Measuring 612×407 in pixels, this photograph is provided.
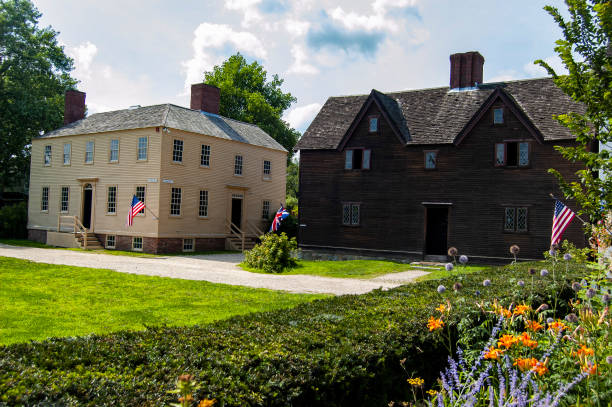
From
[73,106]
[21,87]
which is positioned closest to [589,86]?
[73,106]

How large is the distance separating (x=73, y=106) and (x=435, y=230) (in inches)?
1077

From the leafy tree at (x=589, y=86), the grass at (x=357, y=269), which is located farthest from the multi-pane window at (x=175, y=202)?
the leafy tree at (x=589, y=86)

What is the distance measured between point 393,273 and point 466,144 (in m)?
7.91

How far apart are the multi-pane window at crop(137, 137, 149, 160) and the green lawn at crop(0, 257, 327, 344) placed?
1334cm

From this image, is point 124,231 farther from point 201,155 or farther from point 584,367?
point 584,367

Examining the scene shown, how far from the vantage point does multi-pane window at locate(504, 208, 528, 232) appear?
23125 mm

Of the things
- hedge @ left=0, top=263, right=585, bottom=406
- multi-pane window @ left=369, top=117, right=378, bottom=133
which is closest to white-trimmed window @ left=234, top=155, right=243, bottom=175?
multi-pane window @ left=369, top=117, right=378, bottom=133

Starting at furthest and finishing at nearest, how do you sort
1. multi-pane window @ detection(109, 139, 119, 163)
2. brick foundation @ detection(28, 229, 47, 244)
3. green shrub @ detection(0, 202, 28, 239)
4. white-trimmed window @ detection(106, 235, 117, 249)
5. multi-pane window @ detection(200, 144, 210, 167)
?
green shrub @ detection(0, 202, 28, 239) → brick foundation @ detection(28, 229, 47, 244) → multi-pane window @ detection(200, 144, 210, 167) → multi-pane window @ detection(109, 139, 119, 163) → white-trimmed window @ detection(106, 235, 117, 249)

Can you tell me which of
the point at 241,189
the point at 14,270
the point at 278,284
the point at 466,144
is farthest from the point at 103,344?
the point at 241,189

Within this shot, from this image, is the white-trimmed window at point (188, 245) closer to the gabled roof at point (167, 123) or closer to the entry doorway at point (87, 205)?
the gabled roof at point (167, 123)

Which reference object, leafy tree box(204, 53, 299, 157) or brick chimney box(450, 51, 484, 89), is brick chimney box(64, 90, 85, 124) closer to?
leafy tree box(204, 53, 299, 157)

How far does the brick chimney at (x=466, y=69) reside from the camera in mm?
26938

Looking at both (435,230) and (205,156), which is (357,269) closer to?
(435,230)

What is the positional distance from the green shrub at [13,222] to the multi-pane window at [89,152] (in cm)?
793
